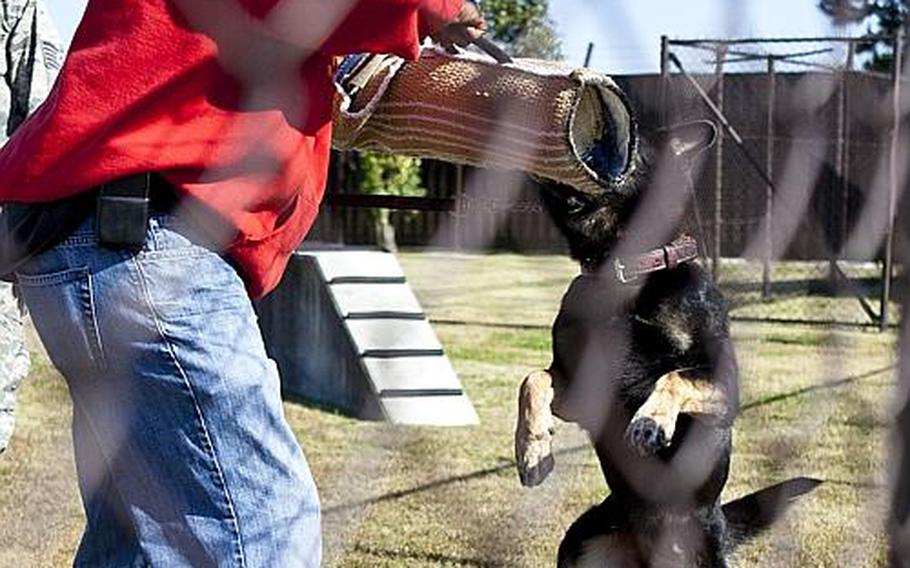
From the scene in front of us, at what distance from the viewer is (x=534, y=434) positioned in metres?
3.51

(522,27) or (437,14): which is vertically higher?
(437,14)

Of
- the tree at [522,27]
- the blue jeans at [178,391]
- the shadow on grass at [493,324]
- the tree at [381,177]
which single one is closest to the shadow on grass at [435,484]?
the tree at [522,27]

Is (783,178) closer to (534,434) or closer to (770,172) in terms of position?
(770,172)

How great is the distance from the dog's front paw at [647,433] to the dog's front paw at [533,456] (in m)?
0.18

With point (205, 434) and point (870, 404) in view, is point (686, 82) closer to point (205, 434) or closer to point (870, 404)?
point (870, 404)

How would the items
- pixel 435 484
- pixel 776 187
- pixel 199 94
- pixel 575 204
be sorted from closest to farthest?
pixel 199 94 < pixel 575 204 < pixel 435 484 < pixel 776 187

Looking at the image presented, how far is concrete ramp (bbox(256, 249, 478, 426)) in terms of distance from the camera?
6922 mm

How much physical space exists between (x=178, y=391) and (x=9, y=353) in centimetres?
230

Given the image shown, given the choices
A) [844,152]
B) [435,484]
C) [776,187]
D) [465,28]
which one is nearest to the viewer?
[465,28]

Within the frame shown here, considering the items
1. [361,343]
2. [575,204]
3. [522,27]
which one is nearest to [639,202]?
[575,204]

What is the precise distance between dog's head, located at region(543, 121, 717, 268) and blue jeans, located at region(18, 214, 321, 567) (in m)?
1.68

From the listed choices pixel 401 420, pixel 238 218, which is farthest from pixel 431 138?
pixel 401 420

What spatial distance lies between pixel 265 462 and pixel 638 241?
1.98 metres

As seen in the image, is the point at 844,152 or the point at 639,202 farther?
the point at 844,152
